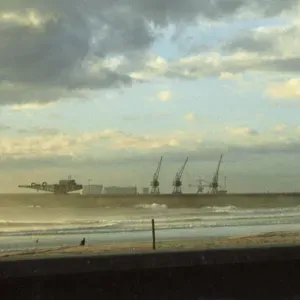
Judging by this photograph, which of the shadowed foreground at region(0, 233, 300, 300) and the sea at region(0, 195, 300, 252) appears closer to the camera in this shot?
the shadowed foreground at region(0, 233, 300, 300)

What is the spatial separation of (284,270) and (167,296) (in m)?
1.07

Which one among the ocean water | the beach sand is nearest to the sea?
the ocean water

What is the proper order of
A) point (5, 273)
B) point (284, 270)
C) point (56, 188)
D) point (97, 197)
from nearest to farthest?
1. point (5, 273)
2. point (284, 270)
3. point (97, 197)
4. point (56, 188)

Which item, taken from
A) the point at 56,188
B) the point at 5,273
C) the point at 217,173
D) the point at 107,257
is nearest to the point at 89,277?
the point at 107,257

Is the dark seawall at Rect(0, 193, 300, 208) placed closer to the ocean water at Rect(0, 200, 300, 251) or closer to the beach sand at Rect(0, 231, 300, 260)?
the ocean water at Rect(0, 200, 300, 251)

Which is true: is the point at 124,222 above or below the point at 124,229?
above

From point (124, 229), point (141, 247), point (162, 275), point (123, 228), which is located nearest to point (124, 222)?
point (123, 228)

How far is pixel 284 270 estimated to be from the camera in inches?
205

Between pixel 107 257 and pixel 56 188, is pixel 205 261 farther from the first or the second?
pixel 56 188

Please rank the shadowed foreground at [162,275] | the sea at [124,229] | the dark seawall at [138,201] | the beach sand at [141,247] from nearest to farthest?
the shadowed foreground at [162,275]
the beach sand at [141,247]
the sea at [124,229]
the dark seawall at [138,201]

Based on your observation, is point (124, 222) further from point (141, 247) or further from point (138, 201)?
point (138, 201)

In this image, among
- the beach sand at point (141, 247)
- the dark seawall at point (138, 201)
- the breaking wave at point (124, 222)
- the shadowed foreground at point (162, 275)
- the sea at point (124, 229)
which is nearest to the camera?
the shadowed foreground at point (162, 275)

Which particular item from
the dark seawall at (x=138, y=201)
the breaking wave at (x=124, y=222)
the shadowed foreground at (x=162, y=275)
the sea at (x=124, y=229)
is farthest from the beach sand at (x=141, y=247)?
the dark seawall at (x=138, y=201)

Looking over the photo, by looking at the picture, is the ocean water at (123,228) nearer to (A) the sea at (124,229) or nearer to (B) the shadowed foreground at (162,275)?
(A) the sea at (124,229)
